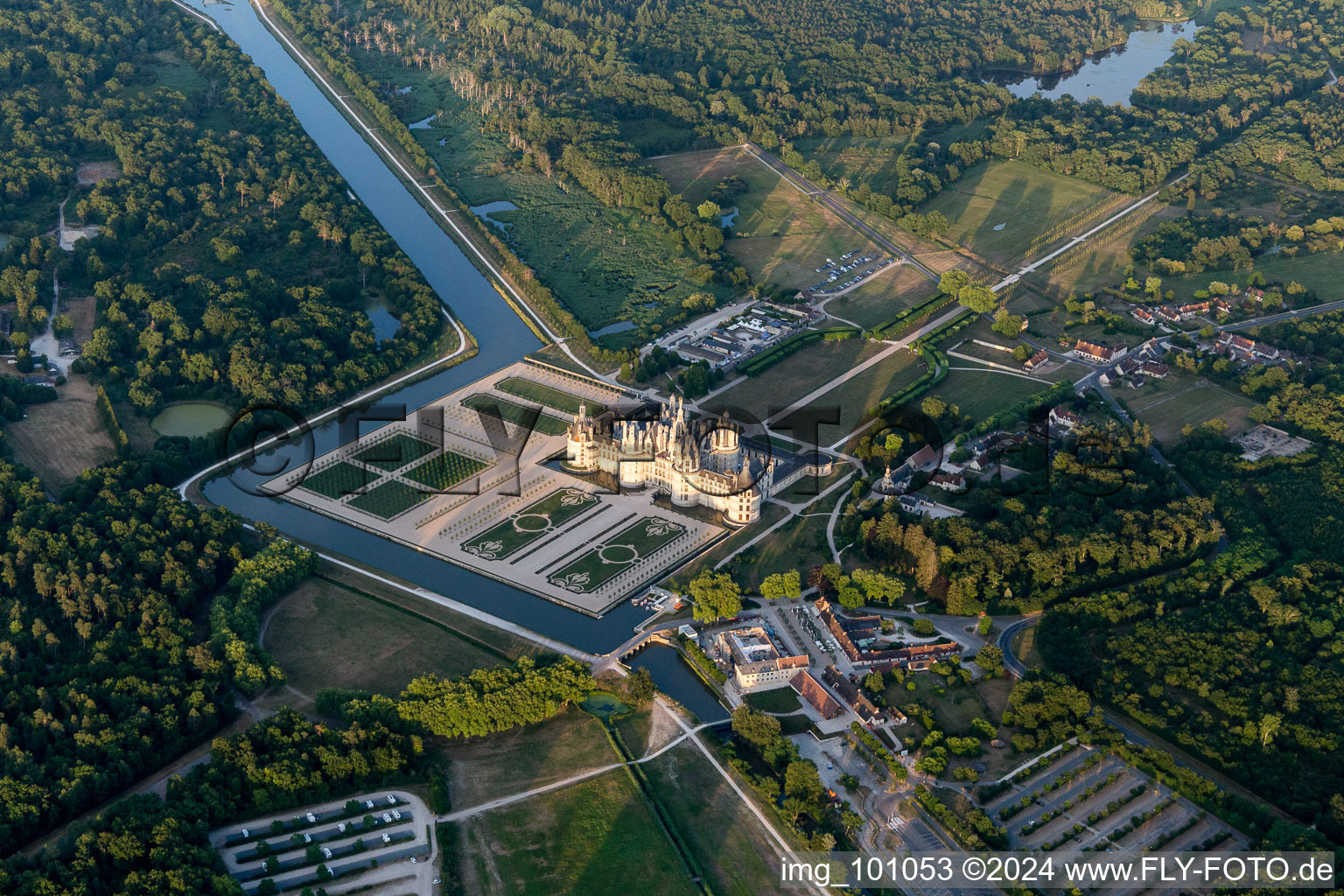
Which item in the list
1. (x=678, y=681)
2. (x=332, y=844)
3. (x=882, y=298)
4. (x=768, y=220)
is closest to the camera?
(x=332, y=844)

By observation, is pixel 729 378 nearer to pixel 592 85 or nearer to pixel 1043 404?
pixel 1043 404

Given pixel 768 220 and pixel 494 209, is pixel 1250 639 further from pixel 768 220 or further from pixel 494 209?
pixel 494 209

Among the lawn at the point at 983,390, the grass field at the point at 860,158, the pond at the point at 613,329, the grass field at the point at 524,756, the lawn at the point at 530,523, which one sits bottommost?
the grass field at the point at 524,756

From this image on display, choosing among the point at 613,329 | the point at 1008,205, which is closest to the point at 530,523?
the point at 613,329

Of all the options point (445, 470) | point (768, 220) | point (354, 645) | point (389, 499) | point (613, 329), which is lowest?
point (354, 645)

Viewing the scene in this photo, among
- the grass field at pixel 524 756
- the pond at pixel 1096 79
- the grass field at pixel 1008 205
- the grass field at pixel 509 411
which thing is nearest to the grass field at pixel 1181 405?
the grass field at pixel 1008 205

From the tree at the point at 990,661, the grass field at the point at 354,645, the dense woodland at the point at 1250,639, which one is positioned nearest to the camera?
the dense woodland at the point at 1250,639

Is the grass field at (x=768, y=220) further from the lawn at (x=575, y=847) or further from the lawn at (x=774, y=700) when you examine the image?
the lawn at (x=575, y=847)
